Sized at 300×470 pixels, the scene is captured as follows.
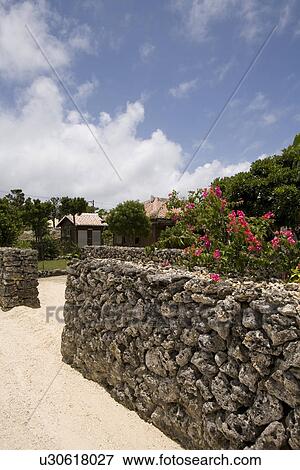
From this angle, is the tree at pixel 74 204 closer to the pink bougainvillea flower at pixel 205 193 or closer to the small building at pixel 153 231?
the small building at pixel 153 231

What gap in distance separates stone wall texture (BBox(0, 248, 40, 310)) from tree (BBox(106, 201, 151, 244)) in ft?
57.4

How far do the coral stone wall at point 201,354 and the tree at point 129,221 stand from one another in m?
23.3

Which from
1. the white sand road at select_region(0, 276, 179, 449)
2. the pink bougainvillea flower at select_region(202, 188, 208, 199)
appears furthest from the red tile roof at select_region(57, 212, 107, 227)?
the pink bougainvillea flower at select_region(202, 188, 208, 199)

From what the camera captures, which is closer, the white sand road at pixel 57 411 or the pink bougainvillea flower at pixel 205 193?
the white sand road at pixel 57 411

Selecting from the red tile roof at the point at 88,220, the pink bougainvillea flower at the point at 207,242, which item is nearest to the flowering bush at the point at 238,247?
the pink bougainvillea flower at the point at 207,242

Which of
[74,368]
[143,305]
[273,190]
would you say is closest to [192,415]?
[143,305]

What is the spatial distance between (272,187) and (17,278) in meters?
9.74

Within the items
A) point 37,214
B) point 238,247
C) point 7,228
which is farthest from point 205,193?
point 37,214

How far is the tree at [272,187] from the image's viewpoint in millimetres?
13094

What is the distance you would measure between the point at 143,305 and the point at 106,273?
1137 mm

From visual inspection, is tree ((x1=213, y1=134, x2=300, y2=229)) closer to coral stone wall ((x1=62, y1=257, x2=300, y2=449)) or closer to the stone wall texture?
the stone wall texture

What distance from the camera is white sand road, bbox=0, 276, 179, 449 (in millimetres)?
4094

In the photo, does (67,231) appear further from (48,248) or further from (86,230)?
(48,248)

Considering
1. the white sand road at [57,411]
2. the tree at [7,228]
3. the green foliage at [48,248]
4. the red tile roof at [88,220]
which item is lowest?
the white sand road at [57,411]
